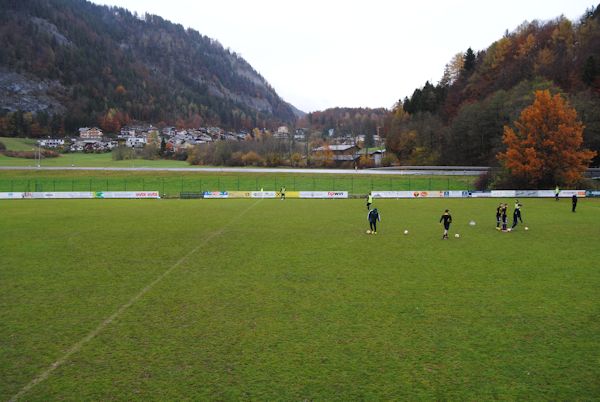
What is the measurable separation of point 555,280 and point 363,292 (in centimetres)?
755

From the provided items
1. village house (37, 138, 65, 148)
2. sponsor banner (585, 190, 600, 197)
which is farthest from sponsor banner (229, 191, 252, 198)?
village house (37, 138, 65, 148)

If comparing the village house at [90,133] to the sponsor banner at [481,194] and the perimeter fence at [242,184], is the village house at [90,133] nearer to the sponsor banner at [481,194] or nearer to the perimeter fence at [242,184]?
the perimeter fence at [242,184]

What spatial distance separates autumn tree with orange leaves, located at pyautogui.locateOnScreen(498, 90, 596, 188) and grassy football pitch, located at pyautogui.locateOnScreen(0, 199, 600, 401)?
2965cm

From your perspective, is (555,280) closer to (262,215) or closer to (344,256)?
(344,256)

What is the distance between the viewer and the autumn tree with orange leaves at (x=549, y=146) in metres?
52.2

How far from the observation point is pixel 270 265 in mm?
19188

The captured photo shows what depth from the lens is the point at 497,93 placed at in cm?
8181

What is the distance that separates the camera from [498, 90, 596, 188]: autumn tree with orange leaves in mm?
52219

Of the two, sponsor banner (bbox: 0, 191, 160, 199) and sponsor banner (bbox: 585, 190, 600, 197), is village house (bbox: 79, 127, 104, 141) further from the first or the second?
sponsor banner (bbox: 585, 190, 600, 197)

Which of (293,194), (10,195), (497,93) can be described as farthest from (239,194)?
(497,93)

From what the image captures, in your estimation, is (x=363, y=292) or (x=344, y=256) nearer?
(x=363, y=292)

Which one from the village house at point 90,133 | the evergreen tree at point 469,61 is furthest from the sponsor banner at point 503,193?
the village house at point 90,133

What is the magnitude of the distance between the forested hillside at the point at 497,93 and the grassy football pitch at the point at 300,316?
55928 millimetres

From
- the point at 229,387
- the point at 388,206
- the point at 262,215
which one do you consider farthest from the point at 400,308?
the point at 388,206
